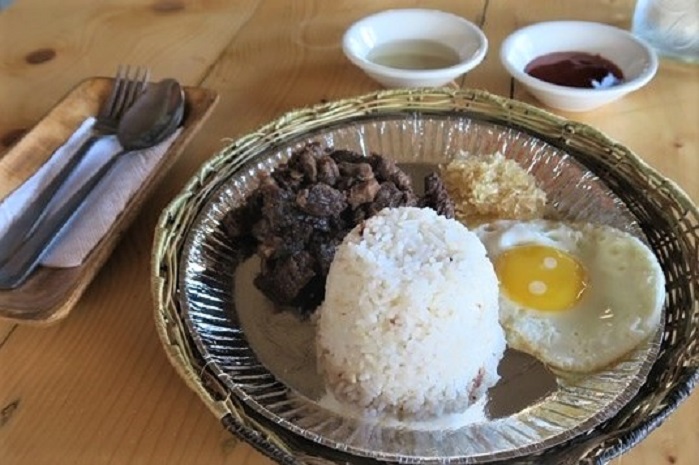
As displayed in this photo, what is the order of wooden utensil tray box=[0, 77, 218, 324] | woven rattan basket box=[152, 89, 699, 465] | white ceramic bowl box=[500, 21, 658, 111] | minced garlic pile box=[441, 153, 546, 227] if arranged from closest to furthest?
woven rattan basket box=[152, 89, 699, 465] < wooden utensil tray box=[0, 77, 218, 324] < minced garlic pile box=[441, 153, 546, 227] < white ceramic bowl box=[500, 21, 658, 111]

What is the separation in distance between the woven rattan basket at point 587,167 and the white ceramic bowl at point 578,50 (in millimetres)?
134

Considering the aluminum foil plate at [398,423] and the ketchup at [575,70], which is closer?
the aluminum foil plate at [398,423]

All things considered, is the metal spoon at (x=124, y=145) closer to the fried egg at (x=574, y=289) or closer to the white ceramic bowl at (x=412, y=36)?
the white ceramic bowl at (x=412, y=36)

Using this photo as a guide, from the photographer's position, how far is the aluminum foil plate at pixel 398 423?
2.89ft

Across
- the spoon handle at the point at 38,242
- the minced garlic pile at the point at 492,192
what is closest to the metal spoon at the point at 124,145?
the spoon handle at the point at 38,242

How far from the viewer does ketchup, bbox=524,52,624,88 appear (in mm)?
1440

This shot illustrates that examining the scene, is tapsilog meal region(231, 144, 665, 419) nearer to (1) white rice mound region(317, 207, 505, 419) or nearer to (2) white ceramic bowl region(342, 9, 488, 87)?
(1) white rice mound region(317, 207, 505, 419)

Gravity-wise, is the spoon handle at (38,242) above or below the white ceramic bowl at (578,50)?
above

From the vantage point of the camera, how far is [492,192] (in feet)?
3.89

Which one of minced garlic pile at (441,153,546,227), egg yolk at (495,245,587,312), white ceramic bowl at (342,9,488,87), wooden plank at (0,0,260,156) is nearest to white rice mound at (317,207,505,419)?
egg yolk at (495,245,587,312)

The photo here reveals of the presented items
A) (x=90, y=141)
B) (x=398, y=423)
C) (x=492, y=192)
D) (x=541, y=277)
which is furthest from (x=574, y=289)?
(x=90, y=141)

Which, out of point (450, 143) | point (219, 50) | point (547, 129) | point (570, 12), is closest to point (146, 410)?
point (450, 143)

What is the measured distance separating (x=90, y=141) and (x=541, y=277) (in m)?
0.68

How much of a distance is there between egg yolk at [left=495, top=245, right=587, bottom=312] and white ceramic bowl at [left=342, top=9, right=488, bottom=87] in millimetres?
396
